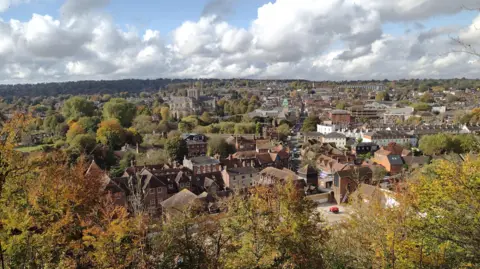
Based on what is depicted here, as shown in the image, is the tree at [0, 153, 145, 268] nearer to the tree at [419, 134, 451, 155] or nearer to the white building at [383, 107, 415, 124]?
the tree at [419, 134, 451, 155]

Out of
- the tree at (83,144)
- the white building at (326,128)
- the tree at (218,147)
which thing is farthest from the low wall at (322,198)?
the white building at (326,128)

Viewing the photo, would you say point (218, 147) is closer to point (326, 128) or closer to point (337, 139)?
point (337, 139)

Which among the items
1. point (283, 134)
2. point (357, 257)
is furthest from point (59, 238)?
point (283, 134)

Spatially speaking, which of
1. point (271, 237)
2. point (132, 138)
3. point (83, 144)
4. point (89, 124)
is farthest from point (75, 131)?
point (271, 237)

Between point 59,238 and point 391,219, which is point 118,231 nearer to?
point 59,238

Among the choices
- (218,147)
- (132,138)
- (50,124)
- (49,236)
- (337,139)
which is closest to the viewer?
(49,236)

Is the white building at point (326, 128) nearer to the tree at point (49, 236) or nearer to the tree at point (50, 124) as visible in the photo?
the tree at point (50, 124)
